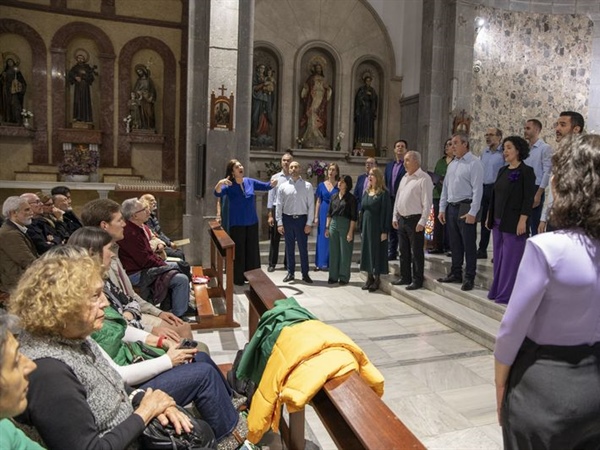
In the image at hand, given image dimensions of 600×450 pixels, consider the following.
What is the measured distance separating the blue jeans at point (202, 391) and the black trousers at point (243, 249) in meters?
3.97

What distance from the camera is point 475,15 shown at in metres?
9.34

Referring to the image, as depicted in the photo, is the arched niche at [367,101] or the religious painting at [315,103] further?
the arched niche at [367,101]

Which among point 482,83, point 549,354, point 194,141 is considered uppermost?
point 482,83

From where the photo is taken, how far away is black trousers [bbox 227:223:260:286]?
620cm

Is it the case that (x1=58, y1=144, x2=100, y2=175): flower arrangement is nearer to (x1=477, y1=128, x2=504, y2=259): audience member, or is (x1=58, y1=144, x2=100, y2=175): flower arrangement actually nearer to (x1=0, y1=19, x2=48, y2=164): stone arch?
(x1=0, y1=19, x2=48, y2=164): stone arch

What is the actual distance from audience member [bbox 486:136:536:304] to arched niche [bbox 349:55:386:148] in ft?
21.0

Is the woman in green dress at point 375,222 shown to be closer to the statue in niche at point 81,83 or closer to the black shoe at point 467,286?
the black shoe at point 467,286

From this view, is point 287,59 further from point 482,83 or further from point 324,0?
point 482,83

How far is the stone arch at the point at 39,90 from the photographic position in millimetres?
8930

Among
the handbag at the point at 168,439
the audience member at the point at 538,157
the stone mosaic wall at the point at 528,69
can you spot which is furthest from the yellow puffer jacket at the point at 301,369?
the stone mosaic wall at the point at 528,69

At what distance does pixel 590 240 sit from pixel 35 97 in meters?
9.94

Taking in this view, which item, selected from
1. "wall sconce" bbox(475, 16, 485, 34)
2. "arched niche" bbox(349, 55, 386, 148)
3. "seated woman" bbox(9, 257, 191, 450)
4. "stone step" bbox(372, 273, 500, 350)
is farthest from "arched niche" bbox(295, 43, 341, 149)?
"seated woman" bbox(9, 257, 191, 450)

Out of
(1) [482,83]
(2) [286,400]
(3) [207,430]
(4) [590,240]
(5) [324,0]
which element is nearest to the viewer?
(4) [590,240]

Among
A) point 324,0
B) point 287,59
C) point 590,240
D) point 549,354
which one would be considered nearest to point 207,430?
point 549,354
